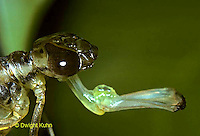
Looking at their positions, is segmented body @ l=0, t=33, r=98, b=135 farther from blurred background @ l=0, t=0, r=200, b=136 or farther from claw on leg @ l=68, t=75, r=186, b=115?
blurred background @ l=0, t=0, r=200, b=136

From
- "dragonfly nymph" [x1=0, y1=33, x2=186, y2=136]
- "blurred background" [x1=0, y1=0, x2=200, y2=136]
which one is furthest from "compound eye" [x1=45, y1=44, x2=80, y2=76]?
"blurred background" [x1=0, y1=0, x2=200, y2=136]

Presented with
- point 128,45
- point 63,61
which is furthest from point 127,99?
point 128,45

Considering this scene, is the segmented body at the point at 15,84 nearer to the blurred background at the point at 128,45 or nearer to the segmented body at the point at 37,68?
the segmented body at the point at 37,68

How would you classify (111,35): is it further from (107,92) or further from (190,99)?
(107,92)

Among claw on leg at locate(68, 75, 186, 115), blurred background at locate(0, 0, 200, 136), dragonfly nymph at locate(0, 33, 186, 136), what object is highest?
blurred background at locate(0, 0, 200, 136)

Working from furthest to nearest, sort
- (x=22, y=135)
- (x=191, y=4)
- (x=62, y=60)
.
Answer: (x=191, y=4)
(x=22, y=135)
(x=62, y=60)

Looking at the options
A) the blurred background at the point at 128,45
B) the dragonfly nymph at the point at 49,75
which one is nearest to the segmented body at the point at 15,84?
the dragonfly nymph at the point at 49,75

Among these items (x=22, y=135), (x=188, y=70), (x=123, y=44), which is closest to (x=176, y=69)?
(x=188, y=70)
